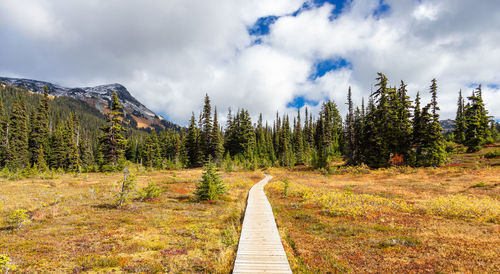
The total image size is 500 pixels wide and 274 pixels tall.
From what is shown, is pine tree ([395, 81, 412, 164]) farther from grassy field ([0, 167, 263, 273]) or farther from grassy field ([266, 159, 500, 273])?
grassy field ([0, 167, 263, 273])

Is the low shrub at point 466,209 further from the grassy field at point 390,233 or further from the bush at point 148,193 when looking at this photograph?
the bush at point 148,193

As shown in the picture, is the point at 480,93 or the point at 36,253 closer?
the point at 36,253

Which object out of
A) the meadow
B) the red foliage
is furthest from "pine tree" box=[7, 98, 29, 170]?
the red foliage

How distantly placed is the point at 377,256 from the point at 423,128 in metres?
44.6

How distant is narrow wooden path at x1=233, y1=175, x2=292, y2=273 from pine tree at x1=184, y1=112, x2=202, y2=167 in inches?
1971

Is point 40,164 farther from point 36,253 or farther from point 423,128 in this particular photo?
point 423,128

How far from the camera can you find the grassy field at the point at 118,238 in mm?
7816

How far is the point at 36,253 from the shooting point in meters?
8.22

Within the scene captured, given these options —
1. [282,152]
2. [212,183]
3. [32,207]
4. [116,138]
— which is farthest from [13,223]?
[282,152]

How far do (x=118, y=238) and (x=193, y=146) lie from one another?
55.7m

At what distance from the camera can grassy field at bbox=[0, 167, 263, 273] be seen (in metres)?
7.82

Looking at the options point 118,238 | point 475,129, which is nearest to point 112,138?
point 118,238

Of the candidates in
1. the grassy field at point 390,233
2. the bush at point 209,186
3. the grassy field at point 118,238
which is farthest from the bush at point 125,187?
the grassy field at point 390,233

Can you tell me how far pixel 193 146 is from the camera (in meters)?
64.8
